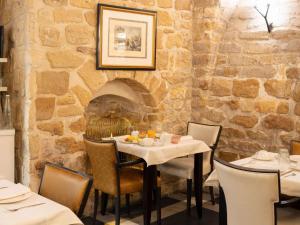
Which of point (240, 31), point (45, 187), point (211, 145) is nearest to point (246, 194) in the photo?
point (45, 187)

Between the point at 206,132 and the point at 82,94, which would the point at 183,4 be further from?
the point at 82,94

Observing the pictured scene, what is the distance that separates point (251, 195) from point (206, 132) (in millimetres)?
1969

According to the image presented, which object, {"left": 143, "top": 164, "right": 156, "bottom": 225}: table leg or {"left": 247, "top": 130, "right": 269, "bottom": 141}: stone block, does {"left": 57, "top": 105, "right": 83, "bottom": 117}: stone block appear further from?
{"left": 247, "top": 130, "right": 269, "bottom": 141}: stone block

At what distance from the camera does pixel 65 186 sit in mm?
2379

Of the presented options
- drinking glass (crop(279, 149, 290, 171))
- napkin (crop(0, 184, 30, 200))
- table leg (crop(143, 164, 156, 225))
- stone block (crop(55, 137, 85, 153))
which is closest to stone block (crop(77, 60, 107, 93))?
stone block (crop(55, 137, 85, 153))

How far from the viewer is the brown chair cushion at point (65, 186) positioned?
7.43 ft

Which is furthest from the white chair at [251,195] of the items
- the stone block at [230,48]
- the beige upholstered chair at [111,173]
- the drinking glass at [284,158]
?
the stone block at [230,48]

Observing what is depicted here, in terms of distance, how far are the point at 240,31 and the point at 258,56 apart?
0.39 m

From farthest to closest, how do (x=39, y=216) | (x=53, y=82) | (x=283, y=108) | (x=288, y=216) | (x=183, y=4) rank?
(x=183, y=4) → (x=283, y=108) → (x=53, y=82) → (x=288, y=216) → (x=39, y=216)

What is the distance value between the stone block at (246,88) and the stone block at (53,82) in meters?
2.00

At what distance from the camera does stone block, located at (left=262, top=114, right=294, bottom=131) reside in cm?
430

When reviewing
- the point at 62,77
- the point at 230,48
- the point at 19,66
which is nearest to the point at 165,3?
the point at 230,48

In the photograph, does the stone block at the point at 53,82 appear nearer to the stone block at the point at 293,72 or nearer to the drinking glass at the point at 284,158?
the drinking glass at the point at 284,158

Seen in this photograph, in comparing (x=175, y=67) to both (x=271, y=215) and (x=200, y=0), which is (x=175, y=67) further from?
(x=271, y=215)
